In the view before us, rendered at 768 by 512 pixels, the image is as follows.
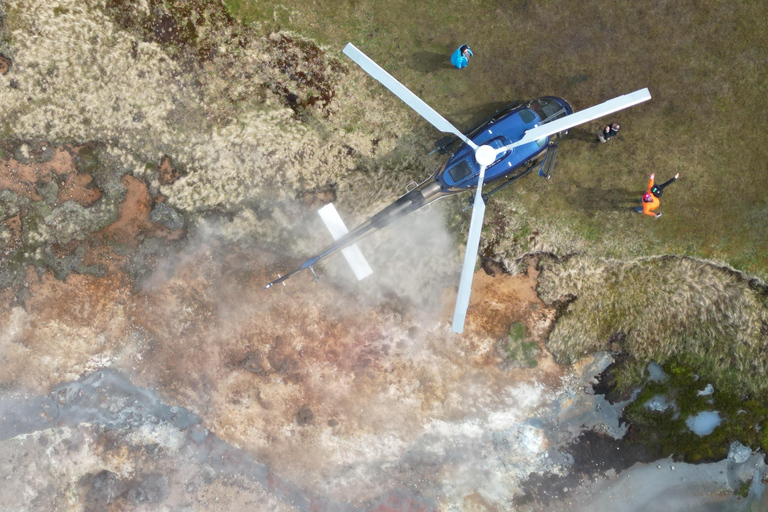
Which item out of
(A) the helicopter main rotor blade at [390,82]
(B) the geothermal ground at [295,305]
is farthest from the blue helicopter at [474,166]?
(B) the geothermal ground at [295,305]

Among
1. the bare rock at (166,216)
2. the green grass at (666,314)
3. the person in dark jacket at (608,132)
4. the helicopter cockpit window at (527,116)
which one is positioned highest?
the bare rock at (166,216)

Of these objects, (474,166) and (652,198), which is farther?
(652,198)

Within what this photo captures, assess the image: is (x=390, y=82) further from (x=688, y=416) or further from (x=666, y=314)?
(x=688, y=416)

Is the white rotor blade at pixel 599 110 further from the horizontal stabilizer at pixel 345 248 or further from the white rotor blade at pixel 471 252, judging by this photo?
the horizontal stabilizer at pixel 345 248

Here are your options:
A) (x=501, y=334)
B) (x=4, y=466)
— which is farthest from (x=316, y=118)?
(x=4, y=466)

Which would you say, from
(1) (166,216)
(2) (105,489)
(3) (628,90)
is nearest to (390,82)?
(3) (628,90)

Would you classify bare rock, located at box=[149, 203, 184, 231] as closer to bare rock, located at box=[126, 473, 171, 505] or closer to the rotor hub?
bare rock, located at box=[126, 473, 171, 505]
